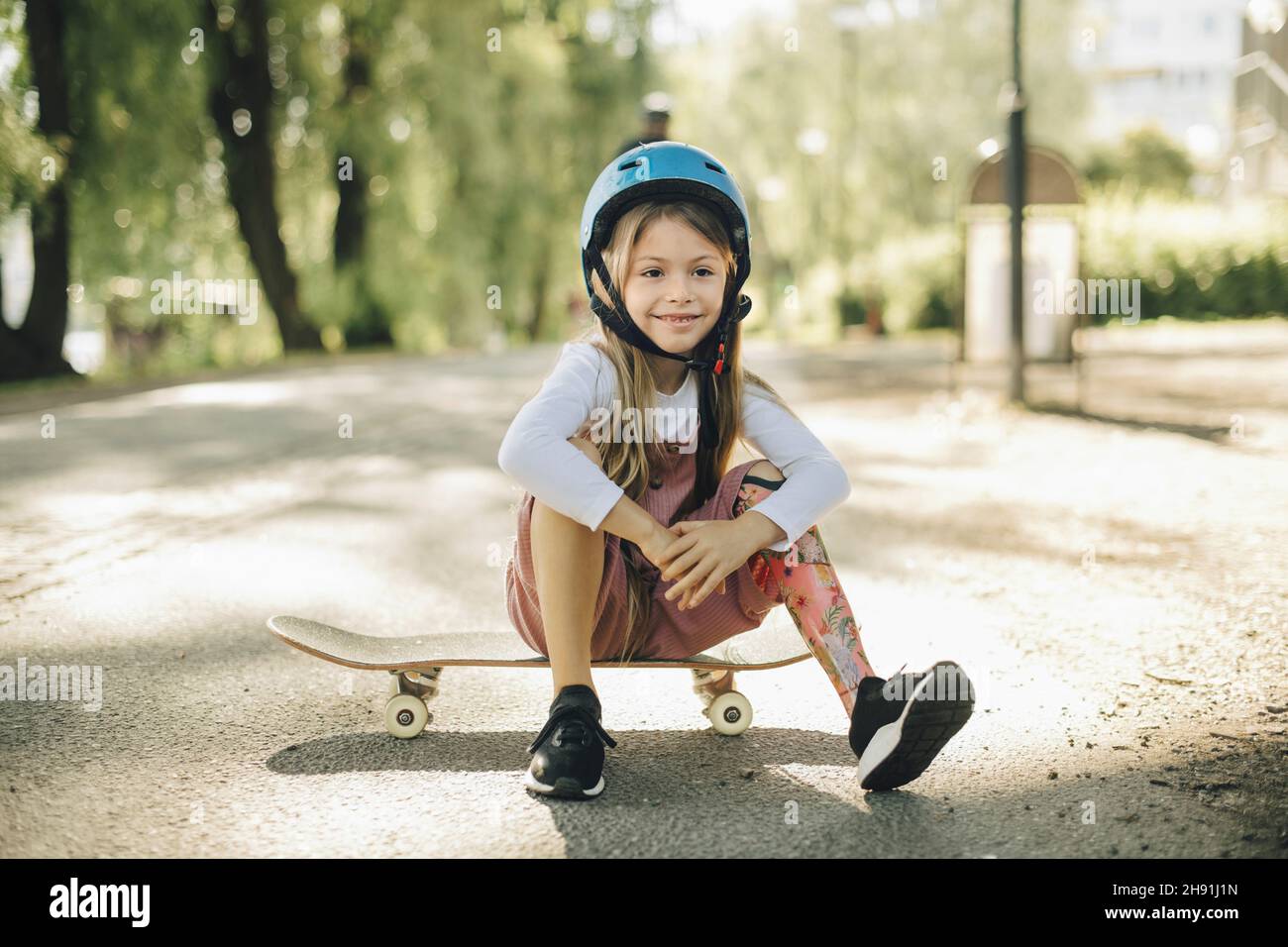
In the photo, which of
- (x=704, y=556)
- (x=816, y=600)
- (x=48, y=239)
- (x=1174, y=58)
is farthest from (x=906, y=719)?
(x=1174, y=58)

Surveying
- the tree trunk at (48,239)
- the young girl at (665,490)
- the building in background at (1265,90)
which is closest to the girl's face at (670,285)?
the young girl at (665,490)

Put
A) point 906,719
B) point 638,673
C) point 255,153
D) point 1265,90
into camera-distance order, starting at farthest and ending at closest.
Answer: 1. point 255,153
2. point 1265,90
3. point 638,673
4. point 906,719

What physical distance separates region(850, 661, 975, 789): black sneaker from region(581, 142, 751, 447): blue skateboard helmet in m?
0.72

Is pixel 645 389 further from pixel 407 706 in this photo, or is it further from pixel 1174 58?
pixel 1174 58

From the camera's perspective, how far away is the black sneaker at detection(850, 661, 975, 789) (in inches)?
97.3

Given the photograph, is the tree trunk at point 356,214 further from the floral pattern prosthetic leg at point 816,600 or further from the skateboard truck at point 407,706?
the floral pattern prosthetic leg at point 816,600

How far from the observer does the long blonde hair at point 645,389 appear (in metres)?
2.88

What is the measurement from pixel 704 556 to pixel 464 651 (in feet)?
2.47

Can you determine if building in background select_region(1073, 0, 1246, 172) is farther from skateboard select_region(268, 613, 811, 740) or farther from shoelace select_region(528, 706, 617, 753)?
shoelace select_region(528, 706, 617, 753)

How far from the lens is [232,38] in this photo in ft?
59.1

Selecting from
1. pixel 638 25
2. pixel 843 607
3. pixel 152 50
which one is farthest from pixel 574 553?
pixel 638 25

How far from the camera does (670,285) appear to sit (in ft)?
9.52
